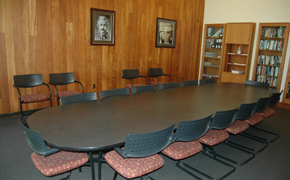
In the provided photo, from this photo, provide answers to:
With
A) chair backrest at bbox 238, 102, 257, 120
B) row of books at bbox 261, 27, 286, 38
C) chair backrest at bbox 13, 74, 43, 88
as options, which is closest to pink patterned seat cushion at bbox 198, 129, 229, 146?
chair backrest at bbox 238, 102, 257, 120

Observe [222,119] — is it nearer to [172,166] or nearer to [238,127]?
[238,127]

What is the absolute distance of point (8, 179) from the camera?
2.57 m

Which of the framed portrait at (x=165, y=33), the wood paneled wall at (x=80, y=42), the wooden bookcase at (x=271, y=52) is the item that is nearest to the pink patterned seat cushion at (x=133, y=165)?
the wood paneled wall at (x=80, y=42)

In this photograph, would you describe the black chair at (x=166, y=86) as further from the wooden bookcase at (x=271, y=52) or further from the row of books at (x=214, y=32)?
the row of books at (x=214, y=32)

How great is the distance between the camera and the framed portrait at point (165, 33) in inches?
258

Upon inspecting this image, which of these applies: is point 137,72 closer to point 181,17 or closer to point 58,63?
point 58,63

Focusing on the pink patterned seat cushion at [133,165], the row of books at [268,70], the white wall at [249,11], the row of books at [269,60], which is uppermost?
the white wall at [249,11]

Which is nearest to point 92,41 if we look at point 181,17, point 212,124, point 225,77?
point 181,17

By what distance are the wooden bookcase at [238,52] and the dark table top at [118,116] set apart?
3.06 m

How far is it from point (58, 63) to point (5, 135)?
1.81 metres

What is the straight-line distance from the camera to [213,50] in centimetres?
768

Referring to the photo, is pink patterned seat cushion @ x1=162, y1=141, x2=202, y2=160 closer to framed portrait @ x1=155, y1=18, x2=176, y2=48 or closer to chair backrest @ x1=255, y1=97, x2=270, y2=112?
chair backrest @ x1=255, y1=97, x2=270, y2=112

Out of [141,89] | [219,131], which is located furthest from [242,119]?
[141,89]

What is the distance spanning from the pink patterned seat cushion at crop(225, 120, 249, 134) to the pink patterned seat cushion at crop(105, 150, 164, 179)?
53.3 inches
